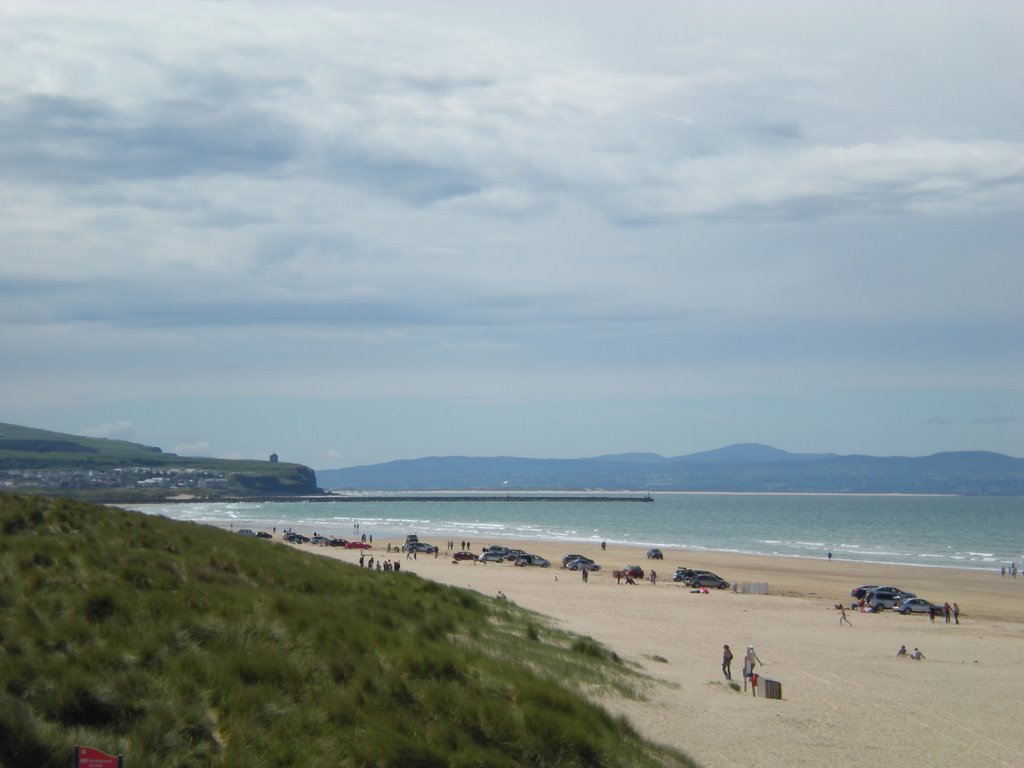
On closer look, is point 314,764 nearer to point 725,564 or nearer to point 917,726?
point 917,726

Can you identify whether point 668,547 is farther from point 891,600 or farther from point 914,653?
point 914,653

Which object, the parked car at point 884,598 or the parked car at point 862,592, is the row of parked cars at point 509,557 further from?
the parked car at point 884,598

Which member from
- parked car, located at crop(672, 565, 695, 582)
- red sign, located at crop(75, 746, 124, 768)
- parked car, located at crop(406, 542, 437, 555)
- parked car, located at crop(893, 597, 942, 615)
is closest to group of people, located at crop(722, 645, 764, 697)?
red sign, located at crop(75, 746, 124, 768)

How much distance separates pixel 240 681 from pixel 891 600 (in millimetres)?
36879

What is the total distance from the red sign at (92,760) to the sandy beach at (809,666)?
938 centimetres

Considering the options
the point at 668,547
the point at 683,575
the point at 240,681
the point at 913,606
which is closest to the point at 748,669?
the point at 240,681

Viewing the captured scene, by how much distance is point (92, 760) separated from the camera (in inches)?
232

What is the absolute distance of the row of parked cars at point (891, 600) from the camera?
130ft

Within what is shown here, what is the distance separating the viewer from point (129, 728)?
348 inches

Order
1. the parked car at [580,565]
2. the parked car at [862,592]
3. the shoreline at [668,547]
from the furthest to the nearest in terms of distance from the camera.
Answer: the shoreline at [668,547] < the parked car at [580,565] < the parked car at [862,592]

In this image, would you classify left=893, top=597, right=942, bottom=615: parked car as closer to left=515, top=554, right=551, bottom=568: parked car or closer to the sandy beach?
the sandy beach

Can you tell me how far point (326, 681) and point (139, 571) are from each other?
A: 14.4ft

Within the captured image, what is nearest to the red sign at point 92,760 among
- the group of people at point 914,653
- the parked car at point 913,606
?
the group of people at point 914,653

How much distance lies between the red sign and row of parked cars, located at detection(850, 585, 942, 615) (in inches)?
1491
